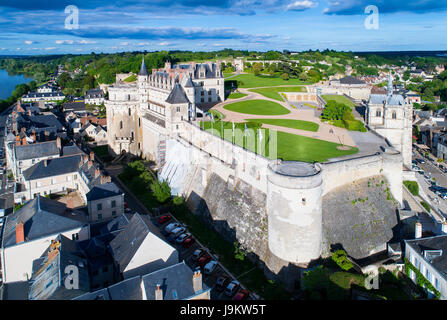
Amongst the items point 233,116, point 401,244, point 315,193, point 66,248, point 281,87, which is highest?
point 281,87

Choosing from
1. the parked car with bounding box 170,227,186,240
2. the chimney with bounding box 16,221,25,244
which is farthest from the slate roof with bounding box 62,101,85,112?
the chimney with bounding box 16,221,25,244

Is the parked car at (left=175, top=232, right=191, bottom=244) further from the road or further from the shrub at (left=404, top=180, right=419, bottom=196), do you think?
the road

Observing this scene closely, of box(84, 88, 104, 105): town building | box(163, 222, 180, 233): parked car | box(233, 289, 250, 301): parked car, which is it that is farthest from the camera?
box(84, 88, 104, 105): town building

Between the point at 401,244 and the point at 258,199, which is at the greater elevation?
the point at 258,199

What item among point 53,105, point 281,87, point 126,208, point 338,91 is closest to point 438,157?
point 338,91

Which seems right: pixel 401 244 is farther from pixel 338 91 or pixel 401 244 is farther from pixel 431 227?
pixel 338 91

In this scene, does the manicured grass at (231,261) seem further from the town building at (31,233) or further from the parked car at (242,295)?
the town building at (31,233)

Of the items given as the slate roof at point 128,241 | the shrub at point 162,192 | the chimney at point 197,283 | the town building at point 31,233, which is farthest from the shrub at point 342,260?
the shrub at point 162,192
